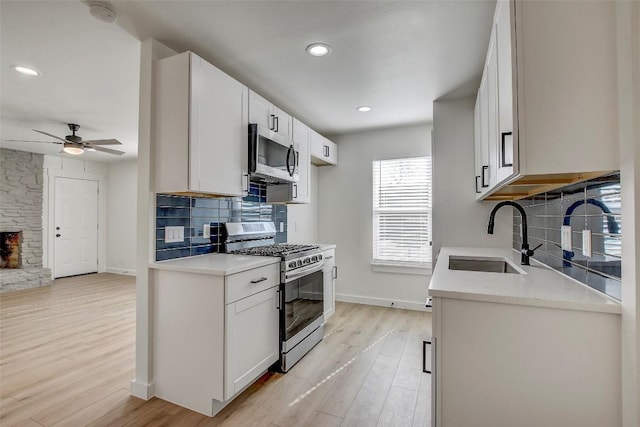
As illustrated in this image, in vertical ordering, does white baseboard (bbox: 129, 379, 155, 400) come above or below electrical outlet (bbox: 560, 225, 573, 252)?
below

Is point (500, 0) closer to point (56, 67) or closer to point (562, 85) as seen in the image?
point (562, 85)

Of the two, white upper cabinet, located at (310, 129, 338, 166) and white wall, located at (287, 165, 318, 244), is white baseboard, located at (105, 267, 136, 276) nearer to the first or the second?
white wall, located at (287, 165, 318, 244)

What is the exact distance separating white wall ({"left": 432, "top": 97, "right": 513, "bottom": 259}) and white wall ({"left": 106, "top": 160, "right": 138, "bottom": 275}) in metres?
5.73

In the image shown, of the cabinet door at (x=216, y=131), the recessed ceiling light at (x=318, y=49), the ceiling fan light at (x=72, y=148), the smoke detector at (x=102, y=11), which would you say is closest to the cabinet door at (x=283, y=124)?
the cabinet door at (x=216, y=131)

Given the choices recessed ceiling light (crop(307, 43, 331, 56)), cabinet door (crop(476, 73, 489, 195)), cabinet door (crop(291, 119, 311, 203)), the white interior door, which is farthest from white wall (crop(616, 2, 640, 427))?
the white interior door

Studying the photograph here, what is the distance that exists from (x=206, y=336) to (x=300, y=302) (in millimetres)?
926

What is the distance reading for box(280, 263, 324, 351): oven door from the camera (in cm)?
243

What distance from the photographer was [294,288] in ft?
8.43

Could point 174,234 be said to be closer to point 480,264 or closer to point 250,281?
point 250,281

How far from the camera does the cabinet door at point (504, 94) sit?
1262 mm

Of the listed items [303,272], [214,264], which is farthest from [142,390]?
[303,272]

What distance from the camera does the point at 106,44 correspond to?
7.13 feet

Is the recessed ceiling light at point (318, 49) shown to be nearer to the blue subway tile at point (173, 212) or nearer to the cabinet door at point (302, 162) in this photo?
the cabinet door at point (302, 162)

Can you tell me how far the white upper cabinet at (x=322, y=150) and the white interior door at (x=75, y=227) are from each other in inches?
199
